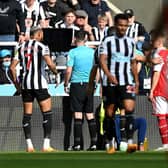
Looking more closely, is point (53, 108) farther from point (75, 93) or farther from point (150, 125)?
point (150, 125)

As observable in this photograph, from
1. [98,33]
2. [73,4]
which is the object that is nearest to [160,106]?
[98,33]

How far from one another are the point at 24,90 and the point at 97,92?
2.09 meters

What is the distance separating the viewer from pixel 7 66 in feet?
50.8

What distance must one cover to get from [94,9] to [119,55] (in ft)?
16.8

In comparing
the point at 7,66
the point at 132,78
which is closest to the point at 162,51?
the point at 132,78

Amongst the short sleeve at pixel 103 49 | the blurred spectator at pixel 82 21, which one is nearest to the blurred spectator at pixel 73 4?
the blurred spectator at pixel 82 21

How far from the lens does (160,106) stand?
13672 mm

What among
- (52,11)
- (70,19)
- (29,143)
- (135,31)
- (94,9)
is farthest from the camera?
(94,9)

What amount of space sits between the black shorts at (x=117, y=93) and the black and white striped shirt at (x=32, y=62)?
1694 millimetres

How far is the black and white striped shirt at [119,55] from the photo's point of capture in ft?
40.1

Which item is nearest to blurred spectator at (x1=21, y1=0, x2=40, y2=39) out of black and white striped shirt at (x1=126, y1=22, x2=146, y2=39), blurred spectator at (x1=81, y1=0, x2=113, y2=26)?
blurred spectator at (x1=81, y1=0, x2=113, y2=26)

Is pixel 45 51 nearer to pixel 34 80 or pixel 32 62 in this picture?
pixel 32 62

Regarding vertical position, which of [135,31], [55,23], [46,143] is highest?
[55,23]

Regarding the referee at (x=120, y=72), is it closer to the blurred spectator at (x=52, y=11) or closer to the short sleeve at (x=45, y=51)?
the short sleeve at (x=45, y=51)
